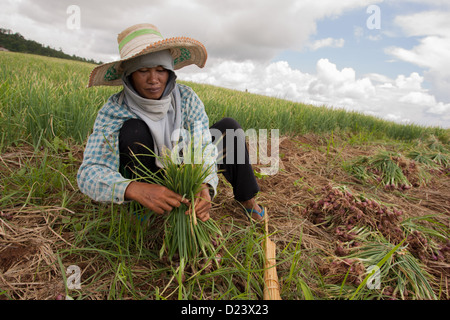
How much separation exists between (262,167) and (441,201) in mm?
1879

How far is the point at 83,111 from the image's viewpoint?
2342mm

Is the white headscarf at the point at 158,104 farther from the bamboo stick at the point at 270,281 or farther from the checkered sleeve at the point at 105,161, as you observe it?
the bamboo stick at the point at 270,281

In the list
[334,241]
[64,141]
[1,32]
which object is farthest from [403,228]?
[1,32]

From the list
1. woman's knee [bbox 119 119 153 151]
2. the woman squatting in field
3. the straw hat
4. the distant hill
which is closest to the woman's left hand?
the woman squatting in field

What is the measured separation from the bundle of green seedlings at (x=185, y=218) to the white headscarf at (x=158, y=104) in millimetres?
256

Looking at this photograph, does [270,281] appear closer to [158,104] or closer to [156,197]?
[156,197]

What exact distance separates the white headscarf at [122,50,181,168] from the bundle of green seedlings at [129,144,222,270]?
26 centimetres

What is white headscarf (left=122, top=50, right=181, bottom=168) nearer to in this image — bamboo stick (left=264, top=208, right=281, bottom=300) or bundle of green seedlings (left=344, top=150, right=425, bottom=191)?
bamboo stick (left=264, top=208, right=281, bottom=300)

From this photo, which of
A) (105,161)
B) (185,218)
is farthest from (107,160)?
(185,218)

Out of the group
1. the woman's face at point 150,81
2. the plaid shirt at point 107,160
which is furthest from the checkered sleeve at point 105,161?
the woman's face at point 150,81

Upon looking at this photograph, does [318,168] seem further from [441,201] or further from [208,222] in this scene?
[208,222]

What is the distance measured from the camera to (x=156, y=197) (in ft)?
4.00

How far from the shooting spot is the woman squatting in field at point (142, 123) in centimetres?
128

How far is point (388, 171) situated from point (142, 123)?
102 inches
